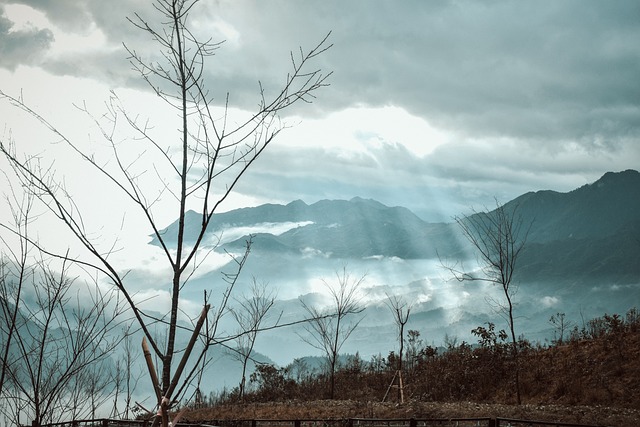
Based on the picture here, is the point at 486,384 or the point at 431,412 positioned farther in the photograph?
the point at 486,384

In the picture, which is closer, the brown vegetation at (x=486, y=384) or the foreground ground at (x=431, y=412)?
the foreground ground at (x=431, y=412)

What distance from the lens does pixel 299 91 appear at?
360 centimetres

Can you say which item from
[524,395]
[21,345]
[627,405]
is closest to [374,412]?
[524,395]

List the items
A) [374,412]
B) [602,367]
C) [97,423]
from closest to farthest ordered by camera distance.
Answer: [97,423]
[374,412]
[602,367]

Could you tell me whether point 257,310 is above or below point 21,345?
above

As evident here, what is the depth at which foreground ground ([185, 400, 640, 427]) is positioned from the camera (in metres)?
13.2

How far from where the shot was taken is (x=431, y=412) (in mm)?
15125

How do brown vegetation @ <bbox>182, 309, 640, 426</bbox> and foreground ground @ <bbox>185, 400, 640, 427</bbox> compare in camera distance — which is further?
brown vegetation @ <bbox>182, 309, 640, 426</bbox>

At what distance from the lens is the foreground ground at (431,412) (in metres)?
13.2

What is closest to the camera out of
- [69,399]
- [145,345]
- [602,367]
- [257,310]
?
[145,345]

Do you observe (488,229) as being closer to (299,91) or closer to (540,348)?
(540,348)

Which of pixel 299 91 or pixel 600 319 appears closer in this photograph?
pixel 299 91

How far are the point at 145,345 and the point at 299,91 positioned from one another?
181cm

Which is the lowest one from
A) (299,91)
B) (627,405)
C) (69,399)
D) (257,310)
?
(627,405)
